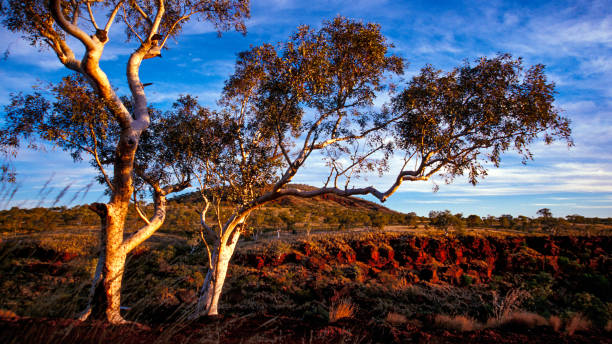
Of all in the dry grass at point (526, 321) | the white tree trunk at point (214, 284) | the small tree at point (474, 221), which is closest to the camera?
the dry grass at point (526, 321)

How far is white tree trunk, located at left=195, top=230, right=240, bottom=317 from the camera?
9.00 m

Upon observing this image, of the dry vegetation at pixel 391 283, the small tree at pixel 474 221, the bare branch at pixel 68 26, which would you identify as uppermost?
the bare branch at pixel 68 26

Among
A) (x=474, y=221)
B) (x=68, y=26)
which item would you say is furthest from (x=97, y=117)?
(x=474, y=221)

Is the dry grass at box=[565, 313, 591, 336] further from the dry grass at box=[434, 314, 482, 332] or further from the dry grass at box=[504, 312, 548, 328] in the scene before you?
the dry grass at box=[434, 314, 482, 332]

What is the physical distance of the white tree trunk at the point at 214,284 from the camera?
29.5ft

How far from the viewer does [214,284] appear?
9312mm

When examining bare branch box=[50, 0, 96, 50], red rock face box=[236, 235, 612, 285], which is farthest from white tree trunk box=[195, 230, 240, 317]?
red rock face box=[236, 235, 612, 285]

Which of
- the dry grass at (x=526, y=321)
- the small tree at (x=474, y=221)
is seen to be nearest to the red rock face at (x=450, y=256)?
the dry grass at (x=526, y=321)

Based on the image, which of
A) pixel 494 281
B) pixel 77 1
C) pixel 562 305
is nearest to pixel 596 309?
pixel 562 305

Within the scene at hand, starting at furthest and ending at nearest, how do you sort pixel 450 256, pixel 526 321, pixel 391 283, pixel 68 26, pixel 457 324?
pixel 450 256 < pixel 391 283 < pixel 457 324 < pixel 526 321 < pixel 68 26

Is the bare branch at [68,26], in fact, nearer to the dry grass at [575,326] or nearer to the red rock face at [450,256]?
the dry grass at [575,326]

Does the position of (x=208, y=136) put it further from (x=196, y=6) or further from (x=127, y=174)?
(x=196, y=6)

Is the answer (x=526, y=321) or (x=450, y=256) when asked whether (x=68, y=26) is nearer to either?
(x=526, y=321)

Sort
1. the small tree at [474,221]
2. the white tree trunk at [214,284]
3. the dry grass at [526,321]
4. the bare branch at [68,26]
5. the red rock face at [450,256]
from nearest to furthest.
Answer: the bare branch at [68,26], the dry grass at [526,321], the white tree trunk at [214,284], the red rock face at [450,256], the small tree at [474,221]
